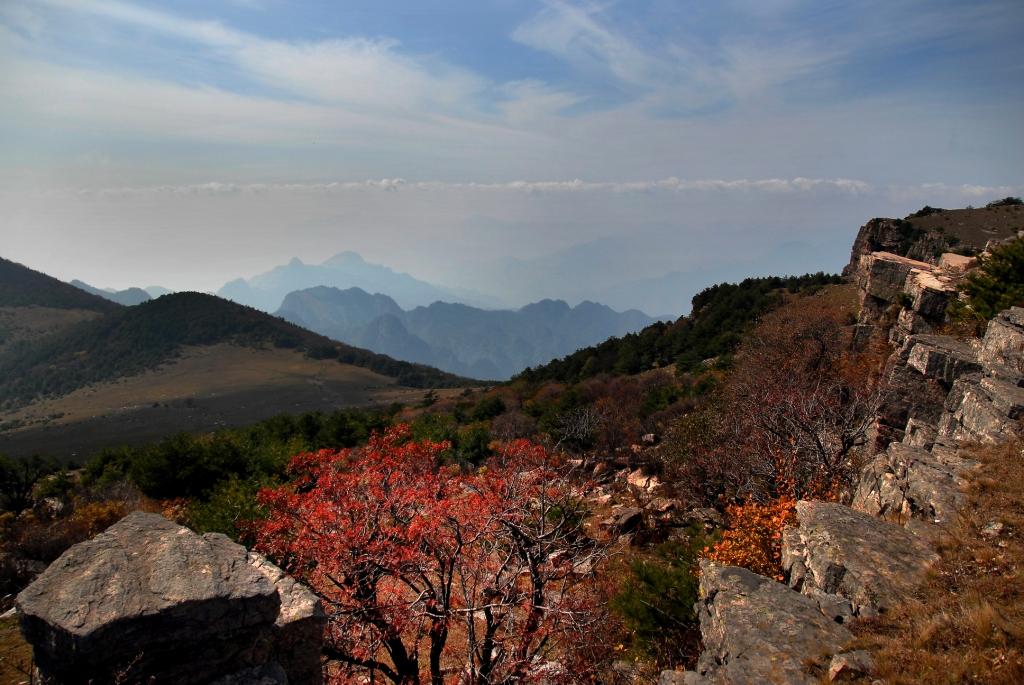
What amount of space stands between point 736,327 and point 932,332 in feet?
80.9

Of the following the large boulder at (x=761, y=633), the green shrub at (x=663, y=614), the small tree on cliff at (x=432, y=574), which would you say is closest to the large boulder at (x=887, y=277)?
the small tree on cliff at (x=432, y=574)

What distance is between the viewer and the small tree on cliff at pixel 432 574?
28.3 feet

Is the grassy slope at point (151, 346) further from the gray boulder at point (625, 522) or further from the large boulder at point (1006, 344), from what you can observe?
the large boulder at point (1006, 344)

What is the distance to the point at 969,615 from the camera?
17.3 feet

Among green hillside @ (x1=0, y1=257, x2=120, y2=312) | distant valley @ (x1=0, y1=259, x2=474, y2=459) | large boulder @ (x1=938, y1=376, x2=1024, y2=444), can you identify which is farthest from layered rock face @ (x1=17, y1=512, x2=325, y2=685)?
green hillside @ (x1=0, y1=257, x2=120, y2=312)

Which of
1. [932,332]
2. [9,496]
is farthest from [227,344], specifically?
[932,332]

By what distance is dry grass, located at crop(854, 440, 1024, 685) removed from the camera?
15.9 feet

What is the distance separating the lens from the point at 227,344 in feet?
447

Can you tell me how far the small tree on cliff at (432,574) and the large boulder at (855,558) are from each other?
3526 millimetres

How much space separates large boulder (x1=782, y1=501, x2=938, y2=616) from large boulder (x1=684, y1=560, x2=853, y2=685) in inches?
20.1

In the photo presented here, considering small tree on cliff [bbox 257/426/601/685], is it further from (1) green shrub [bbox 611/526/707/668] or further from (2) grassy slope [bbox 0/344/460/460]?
(2) grassy slope [bbox 0/344/460/460]

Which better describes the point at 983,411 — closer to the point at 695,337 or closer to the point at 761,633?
the point at 761,633

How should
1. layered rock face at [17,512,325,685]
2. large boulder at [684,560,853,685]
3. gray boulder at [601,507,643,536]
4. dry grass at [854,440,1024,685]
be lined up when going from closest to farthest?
dry grass at [854,440,1024,685] → layered rock face at [17,512,325,685] → large boulder at [684,560,853,685] → gray boulder at [601,507,643,536]

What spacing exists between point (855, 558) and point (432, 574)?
831 cm
